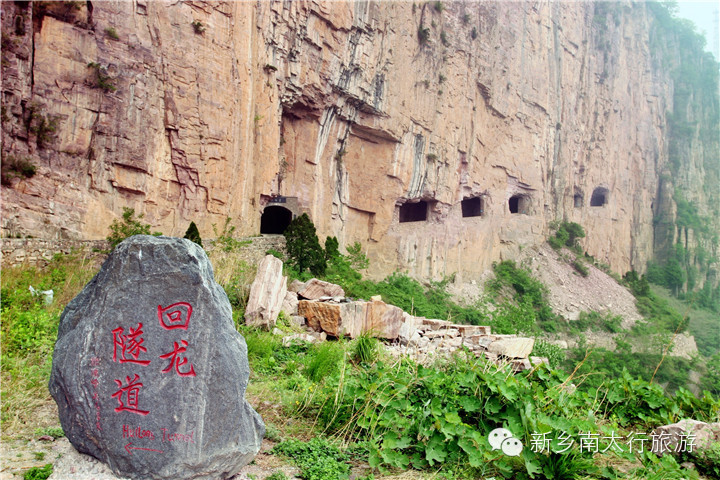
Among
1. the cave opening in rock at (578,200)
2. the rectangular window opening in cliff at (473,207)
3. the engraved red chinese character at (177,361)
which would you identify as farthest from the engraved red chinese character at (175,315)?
the cave opening in rock at (578,200)

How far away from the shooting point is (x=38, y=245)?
909cm

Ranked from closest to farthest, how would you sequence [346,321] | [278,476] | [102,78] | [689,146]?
1. [278,476]
2. [346,321]
3. [102,78]
4. [689,146]

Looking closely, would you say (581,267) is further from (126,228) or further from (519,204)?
(126,228)

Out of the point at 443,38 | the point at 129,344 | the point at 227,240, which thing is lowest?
the point at 129,344

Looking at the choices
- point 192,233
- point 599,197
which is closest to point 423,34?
point 192,233

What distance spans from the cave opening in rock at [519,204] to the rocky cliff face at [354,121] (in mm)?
149

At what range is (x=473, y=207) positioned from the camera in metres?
24.6

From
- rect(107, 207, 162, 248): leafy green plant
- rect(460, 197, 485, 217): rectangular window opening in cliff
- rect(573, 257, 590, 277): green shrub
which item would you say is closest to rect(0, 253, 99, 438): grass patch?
rect(107, 207, 162, 248): leafy green plant

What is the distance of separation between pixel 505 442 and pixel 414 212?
767 inches

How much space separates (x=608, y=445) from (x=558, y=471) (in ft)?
2.12

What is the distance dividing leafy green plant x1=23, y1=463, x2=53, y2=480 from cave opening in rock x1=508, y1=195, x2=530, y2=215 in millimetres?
25197

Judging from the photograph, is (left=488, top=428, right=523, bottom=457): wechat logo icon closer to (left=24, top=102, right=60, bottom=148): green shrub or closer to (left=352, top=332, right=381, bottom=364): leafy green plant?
(left=352, top=332, right=381, bottom=364): leafy green plant

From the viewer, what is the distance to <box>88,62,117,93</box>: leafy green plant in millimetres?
11477

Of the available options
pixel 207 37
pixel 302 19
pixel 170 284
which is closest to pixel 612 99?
pixel 302 19
